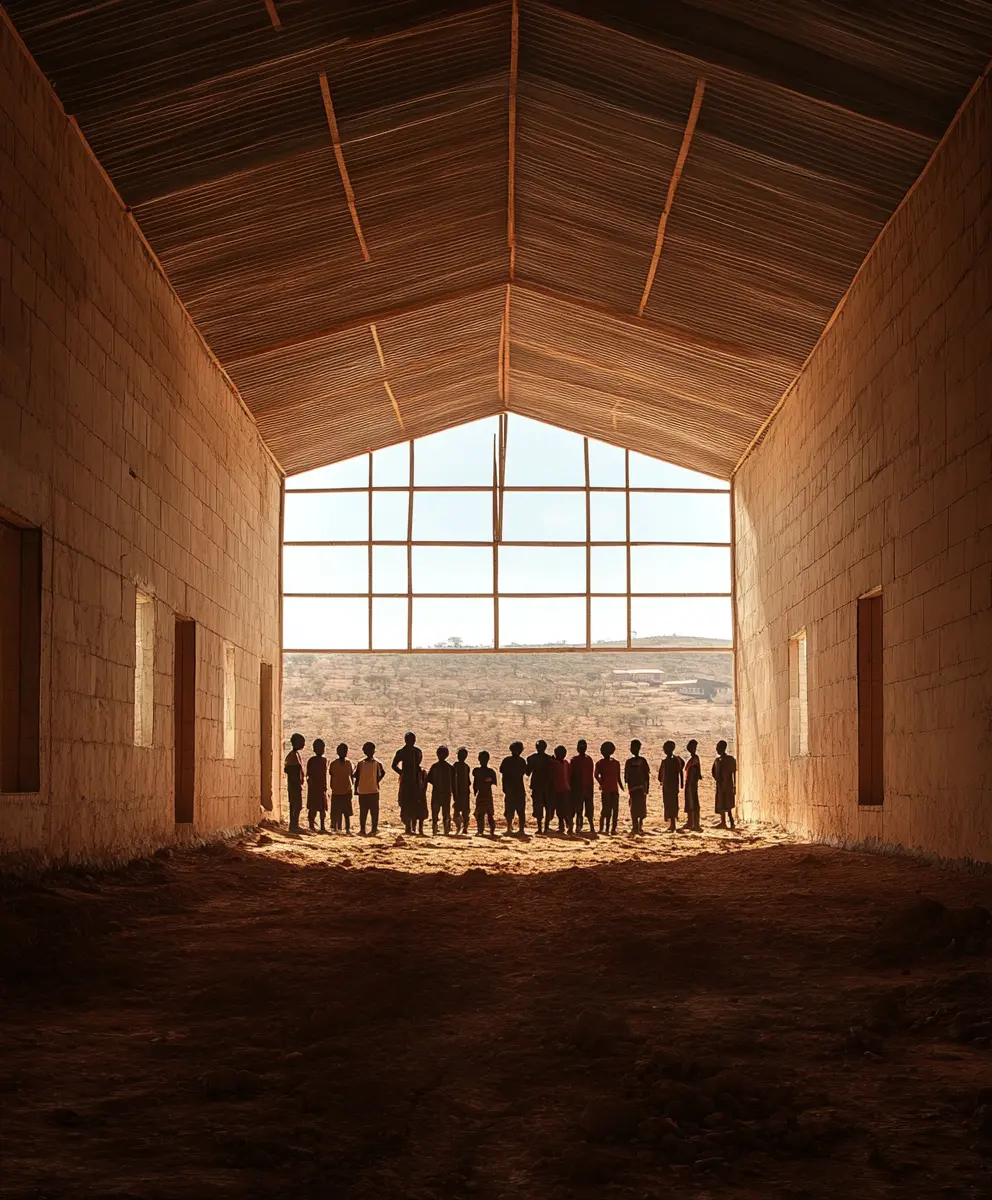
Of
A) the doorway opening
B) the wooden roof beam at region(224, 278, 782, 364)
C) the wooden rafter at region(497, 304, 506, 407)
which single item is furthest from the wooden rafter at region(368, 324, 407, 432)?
the doorway opening

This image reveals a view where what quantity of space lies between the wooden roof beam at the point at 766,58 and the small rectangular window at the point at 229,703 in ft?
31.2

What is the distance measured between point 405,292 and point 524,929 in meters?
9.67

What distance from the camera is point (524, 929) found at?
28.3ft

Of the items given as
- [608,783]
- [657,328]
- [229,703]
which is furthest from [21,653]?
[608,783]

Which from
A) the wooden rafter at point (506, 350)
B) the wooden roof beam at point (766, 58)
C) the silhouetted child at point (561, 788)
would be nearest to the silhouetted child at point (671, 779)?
the silhouetted child at point (561, 788)

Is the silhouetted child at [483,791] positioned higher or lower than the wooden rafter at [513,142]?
lower

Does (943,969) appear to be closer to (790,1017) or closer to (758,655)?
(790,1017)

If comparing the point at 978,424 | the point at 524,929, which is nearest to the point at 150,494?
the point at 524,929

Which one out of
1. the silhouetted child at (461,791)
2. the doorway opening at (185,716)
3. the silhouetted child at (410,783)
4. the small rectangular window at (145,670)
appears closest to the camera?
the small rectangular window at (145,670)

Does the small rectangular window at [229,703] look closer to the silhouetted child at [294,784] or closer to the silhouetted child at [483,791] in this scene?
the silhouetted child at [294,784]

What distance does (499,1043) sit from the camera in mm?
5680

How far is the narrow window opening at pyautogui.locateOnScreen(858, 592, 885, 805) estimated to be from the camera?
44.1 ft

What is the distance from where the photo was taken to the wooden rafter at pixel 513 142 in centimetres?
1090

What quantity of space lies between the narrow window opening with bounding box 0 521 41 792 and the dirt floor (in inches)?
34.5
